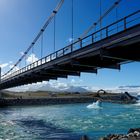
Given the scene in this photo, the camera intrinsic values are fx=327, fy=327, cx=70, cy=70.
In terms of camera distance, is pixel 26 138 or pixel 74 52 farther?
pixel 26 138

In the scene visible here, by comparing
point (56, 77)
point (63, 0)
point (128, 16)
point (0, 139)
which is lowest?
point (0, 139)

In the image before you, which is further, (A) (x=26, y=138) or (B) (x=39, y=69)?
(B) (x=39, y=69)

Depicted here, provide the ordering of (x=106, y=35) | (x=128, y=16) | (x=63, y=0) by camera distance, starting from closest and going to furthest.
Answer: (x=128, y=16) < (x=106, y=35) < (x=63, y=0)

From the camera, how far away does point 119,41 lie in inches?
952

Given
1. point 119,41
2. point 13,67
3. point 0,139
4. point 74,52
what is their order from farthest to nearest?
point 13,67 → point 0,139 → point 74,52 → point 119,41

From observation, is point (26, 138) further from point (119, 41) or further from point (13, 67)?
point (13, 67)

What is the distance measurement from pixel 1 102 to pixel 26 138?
73317 millimetres

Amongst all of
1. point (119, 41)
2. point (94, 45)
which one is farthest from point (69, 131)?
point (119, 41)

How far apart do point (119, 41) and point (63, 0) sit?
1132 inches

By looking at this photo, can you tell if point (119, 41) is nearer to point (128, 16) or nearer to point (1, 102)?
point (128, 16)

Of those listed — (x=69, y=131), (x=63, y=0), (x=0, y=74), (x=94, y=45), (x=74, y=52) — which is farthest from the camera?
(x=0, y=74)

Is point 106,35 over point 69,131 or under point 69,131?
over

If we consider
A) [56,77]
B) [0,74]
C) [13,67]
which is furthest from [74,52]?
[0,74]

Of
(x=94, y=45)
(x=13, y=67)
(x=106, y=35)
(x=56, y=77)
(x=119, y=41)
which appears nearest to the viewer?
(x=119, y=41)
